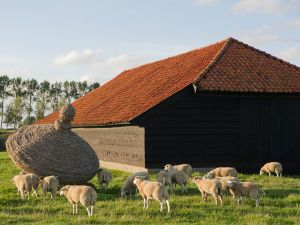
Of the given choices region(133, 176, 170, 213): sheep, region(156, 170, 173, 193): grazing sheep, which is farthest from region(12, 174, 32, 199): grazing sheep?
region(156, 170, 173, 193): grazing sheep

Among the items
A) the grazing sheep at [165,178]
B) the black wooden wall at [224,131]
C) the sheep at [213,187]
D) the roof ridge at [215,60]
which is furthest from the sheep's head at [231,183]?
the roof ridge at [215,60]

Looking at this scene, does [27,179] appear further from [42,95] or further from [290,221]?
[42,95]

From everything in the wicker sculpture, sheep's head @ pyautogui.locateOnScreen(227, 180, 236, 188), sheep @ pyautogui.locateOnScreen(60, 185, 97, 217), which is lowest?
sheep @ pyautogui.locateOnScreen(60, 185, 97, 217)

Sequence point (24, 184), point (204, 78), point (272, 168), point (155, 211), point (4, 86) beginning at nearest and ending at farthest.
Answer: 1. point (155, 211)
2. point (24, 184)
3. point (272, 168)
4. point (204, 78)
5. point (4, 86)

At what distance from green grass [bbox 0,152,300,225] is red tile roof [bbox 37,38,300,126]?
7007 mm

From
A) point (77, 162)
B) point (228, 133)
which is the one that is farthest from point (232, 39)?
point (77, 162)

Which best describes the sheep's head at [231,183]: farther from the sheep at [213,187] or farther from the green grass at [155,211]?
the green grass at [155,211]

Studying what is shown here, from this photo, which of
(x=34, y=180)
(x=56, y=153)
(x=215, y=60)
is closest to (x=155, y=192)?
(x=34, y=180)

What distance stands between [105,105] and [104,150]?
105 inches

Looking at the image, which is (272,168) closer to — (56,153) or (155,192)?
(56,153)

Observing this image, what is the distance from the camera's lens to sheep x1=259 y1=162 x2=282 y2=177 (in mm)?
18969

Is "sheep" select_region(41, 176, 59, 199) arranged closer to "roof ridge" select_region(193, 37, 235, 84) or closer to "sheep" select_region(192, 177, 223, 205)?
"sheep" select_region(192, 177, 223, 205)

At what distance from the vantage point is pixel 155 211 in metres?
11.0

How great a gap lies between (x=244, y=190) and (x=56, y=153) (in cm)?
582
